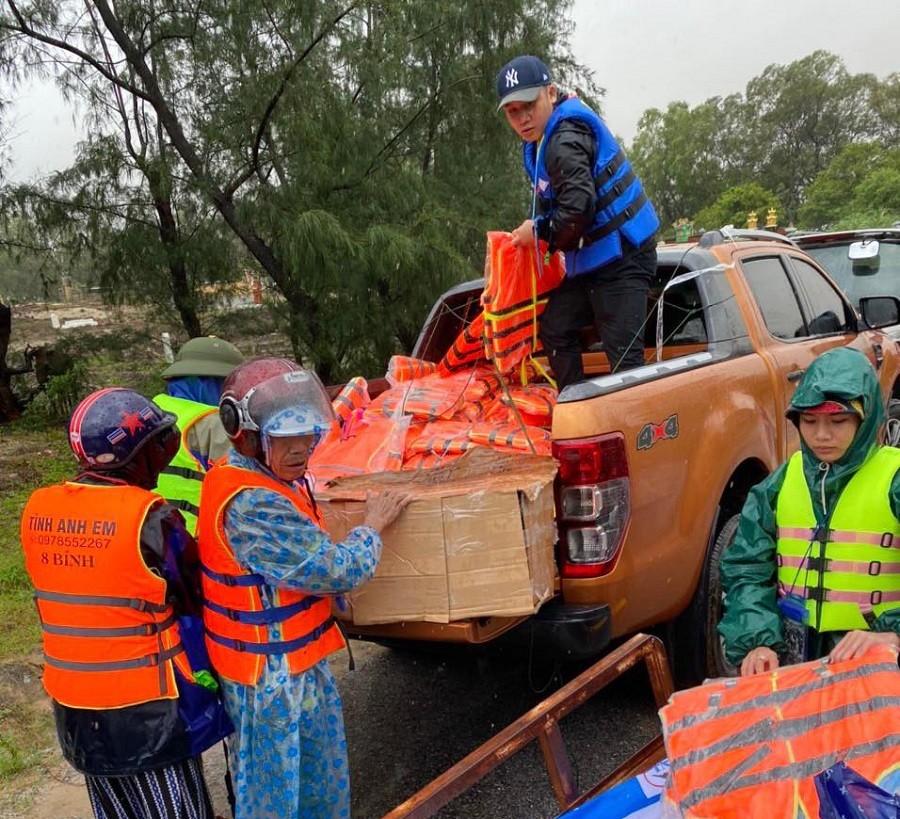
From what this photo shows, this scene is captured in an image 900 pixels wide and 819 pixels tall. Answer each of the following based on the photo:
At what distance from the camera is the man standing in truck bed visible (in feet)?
11.3

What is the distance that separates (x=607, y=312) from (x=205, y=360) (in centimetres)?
177

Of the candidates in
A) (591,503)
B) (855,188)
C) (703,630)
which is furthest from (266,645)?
(855,188)

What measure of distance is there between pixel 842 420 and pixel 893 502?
23cm

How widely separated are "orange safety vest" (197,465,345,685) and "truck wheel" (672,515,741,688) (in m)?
1.67

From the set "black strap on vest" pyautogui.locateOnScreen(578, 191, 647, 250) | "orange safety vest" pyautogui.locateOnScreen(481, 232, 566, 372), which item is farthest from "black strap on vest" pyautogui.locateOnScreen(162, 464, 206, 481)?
"black strap on vest" pyautogui.locateOnScreen(578, 191, 647, 250)

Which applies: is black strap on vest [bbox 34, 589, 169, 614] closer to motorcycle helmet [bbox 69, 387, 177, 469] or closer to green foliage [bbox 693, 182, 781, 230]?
motorcycle helmet [bbox 69, 387, 177, 469]

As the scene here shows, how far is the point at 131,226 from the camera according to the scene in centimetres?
681

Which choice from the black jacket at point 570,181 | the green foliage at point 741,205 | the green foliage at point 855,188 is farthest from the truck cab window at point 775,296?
the green foliage at point 741,205

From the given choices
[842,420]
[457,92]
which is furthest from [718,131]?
[842,420]

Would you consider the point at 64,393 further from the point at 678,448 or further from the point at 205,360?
the point at 678,448

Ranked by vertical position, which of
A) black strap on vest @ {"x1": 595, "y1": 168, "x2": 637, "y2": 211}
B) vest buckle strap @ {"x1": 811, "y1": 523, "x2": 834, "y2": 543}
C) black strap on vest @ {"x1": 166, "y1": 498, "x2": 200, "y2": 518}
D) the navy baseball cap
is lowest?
vest buckle strap @ {"x1": 811, "y1": 523, "x2": 834, "y2": 543}

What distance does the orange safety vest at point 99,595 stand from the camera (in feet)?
6.30

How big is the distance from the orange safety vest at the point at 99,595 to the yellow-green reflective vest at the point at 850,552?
1.65m

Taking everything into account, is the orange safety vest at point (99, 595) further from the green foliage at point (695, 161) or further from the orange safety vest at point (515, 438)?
the green foliage at point (695, 161)
